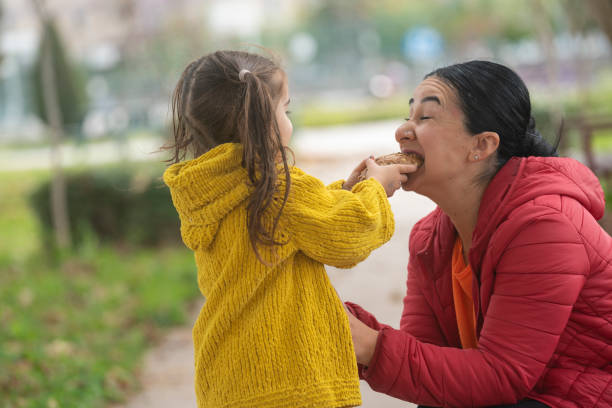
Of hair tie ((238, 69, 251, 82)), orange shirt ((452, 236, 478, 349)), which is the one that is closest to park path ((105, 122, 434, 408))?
orange shirt ((452, 236, 478, 349))

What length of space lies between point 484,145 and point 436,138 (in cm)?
13

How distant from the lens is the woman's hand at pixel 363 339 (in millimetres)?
1701

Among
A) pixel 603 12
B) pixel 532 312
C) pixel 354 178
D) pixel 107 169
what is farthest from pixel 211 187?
pixel 107 169

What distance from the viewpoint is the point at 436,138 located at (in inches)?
72.4

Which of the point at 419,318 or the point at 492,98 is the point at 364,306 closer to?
the point at 419,318

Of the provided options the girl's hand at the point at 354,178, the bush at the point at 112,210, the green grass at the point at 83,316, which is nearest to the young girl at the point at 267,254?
the girl's hand at the point at 354,178

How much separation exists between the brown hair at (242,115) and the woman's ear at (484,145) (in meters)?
0.54

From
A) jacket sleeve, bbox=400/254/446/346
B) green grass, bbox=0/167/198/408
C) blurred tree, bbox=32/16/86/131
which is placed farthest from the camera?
blurred tree, bbox=32/16/86/131

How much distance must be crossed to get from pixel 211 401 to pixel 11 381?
8.28 ft

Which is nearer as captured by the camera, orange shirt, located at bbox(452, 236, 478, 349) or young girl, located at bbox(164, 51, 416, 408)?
young girl, located at bbox(164, 51, 416, 408)

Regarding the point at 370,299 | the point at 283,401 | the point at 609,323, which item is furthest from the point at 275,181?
the point at 370,299

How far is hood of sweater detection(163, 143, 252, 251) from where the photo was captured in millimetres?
1693

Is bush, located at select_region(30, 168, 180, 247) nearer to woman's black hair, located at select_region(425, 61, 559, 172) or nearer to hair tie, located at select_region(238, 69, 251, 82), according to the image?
hair tie, located at select_region(238, 69, 251, 82)

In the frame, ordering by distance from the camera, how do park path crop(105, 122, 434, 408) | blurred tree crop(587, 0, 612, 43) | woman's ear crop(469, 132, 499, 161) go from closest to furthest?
woman's ear crop(469, 132, 499, 161), park path crop(105, 122, 434, 408), blurred tree crop(587, 0, 612, 43)
